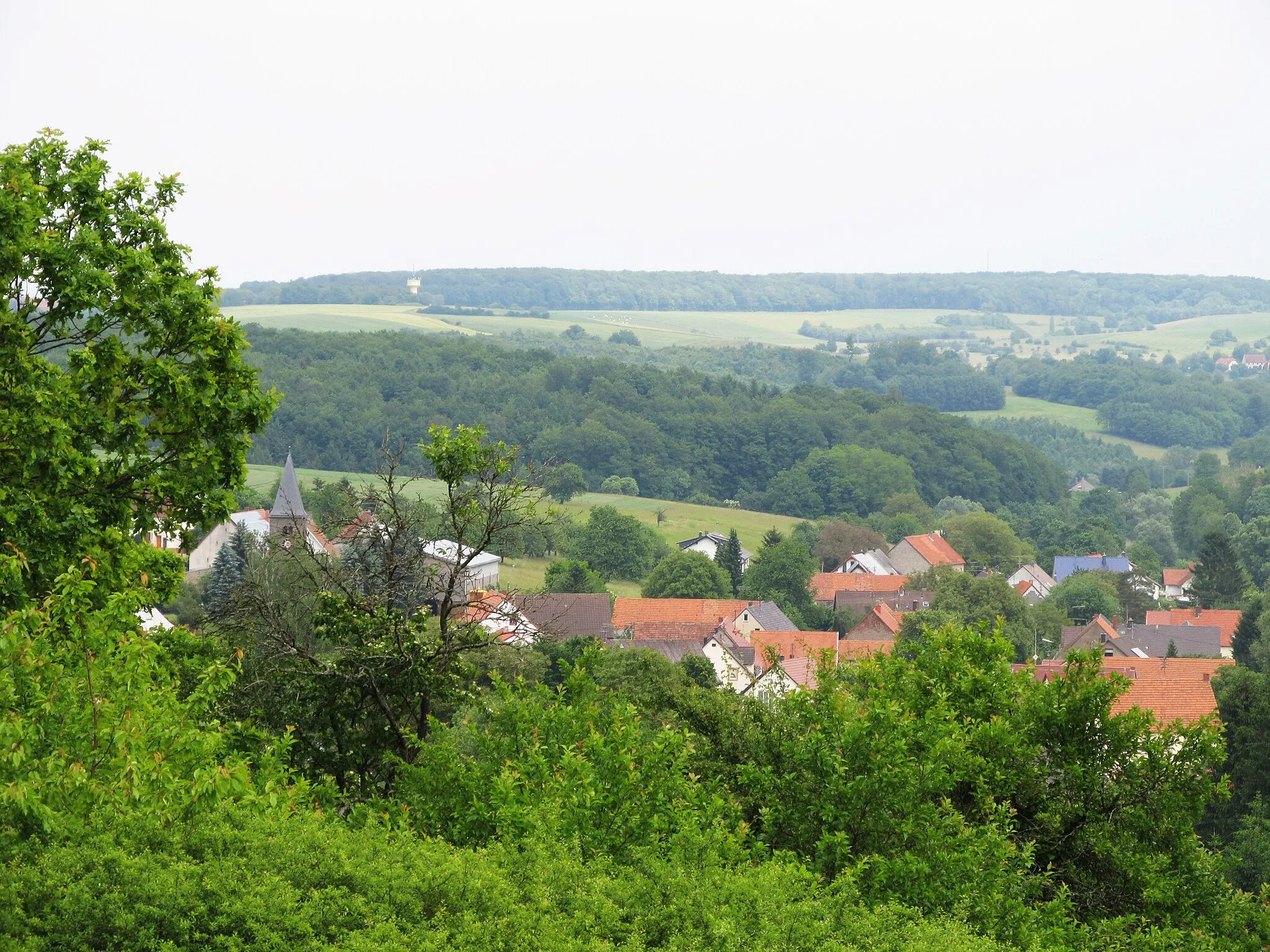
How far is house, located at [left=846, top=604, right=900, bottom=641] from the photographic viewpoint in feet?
228

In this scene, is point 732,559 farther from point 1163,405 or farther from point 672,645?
point 1163,405

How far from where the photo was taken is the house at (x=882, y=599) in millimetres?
79188

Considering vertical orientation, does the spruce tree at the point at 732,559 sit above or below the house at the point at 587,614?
below

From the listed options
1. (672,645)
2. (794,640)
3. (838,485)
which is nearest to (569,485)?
(838,485)

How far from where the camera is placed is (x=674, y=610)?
68375mm

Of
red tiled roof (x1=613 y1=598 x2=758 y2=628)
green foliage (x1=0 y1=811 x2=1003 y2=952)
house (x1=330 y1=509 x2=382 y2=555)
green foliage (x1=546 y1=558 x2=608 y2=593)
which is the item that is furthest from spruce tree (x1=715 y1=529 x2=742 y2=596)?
green foliage (x1=0 y1=811 x2=1003 y2=952)

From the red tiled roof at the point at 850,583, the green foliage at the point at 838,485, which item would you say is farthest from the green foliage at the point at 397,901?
the green foliage at the point at 838,485

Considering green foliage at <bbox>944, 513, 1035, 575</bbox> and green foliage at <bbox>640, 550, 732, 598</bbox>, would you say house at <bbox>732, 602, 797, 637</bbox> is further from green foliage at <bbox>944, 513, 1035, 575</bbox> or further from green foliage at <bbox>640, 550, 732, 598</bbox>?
green foliage at <bbox>944, 513, 1035, 575</bbox>

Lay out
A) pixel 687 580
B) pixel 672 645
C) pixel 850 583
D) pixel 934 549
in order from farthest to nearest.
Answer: pixel 934 549 → pixel 850 583 → pixel 687 580 → pixel 672 645

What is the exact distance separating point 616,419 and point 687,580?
63696mm

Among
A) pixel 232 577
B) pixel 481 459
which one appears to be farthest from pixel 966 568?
pixel 481 459

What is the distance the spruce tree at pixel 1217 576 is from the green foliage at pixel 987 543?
15822 mm

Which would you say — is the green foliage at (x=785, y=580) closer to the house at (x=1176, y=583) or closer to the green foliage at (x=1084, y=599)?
the green foliage at (x=1084, y=599)

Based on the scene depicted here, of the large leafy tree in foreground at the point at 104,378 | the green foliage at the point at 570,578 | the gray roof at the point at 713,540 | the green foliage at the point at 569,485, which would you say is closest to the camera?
the large leafy tree in foreground at the point at 104,378
